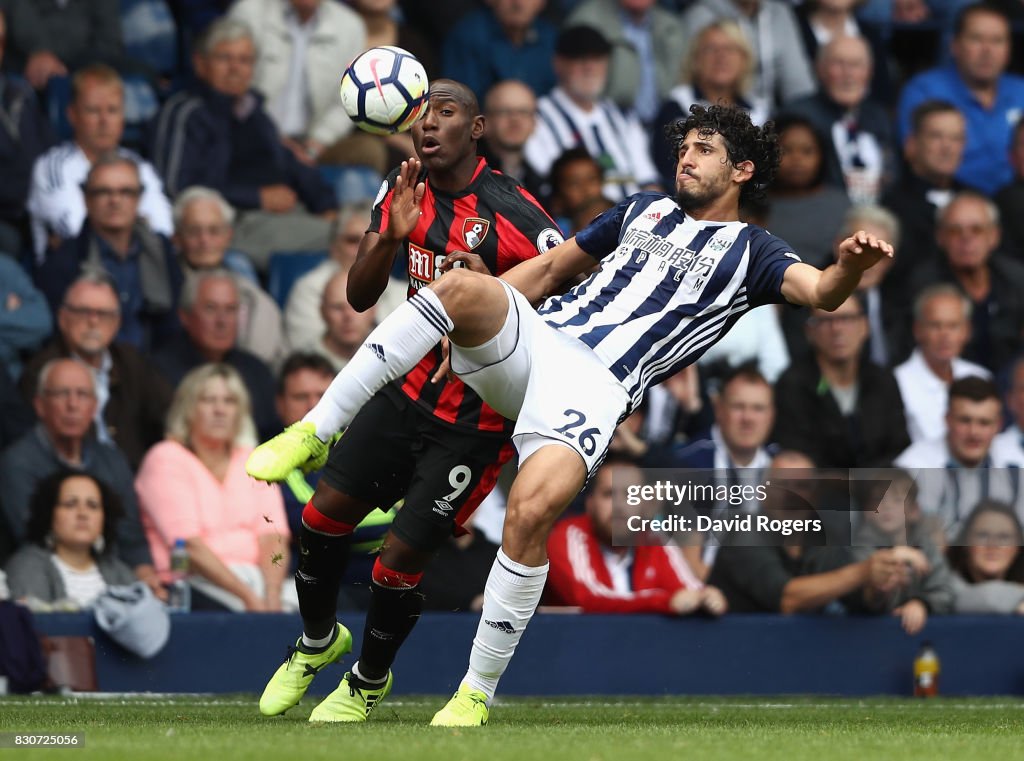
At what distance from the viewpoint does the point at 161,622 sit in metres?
10.3

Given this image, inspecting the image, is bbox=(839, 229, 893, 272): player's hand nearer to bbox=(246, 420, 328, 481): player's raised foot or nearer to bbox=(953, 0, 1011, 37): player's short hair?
bbox=(246, 420, 328, 481): player's raised foot

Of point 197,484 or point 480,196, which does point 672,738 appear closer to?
point 480,196

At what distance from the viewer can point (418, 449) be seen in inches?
320

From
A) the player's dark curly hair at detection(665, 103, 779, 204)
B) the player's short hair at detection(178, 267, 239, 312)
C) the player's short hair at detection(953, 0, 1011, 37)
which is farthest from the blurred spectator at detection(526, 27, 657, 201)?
the player's dark curly hair at detection(665, 103, 779, 204)

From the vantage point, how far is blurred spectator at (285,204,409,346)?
12.3m

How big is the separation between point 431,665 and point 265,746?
14.7ft

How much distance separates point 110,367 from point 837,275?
566cm

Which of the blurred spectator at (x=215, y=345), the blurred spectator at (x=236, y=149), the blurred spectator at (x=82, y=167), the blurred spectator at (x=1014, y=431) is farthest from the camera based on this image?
the blurred spectator at (x=236, y=149)

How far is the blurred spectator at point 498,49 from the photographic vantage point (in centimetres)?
1413

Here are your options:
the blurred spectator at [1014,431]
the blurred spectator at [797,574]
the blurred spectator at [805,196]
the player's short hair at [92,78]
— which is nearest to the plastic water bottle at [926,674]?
the blurred spectator at [797,574]

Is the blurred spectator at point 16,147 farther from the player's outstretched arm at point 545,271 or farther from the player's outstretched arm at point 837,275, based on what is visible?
the player's outstretched arm at point 837,275

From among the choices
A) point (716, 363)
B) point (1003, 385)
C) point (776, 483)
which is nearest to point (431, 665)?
point (776, 483)

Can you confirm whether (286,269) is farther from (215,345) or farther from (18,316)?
(18,316)

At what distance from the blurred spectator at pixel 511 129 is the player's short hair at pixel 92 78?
2626 mm
